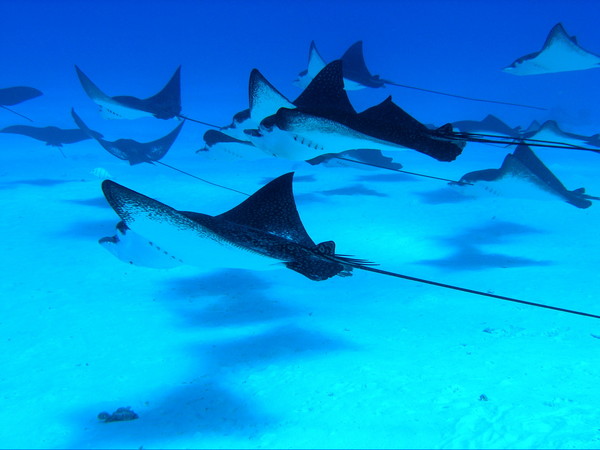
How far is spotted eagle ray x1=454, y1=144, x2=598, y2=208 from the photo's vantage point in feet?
22.7

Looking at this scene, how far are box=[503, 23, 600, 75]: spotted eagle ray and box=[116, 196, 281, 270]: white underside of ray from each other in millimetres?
8517

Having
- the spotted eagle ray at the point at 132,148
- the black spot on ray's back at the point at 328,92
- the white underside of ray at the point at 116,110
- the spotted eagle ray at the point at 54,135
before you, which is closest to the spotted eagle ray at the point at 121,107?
the white underside of ray at the point at 116,110

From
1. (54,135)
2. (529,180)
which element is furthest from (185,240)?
(54,135)

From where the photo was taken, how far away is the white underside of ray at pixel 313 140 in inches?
154

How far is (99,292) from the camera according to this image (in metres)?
4.48

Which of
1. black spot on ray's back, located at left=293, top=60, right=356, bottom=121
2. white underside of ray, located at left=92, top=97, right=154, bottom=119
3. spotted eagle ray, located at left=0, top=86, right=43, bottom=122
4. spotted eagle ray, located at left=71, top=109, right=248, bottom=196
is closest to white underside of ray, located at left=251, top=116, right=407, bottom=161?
black spot on ray's back, located at left=293, top=60, right=356, bottom=121

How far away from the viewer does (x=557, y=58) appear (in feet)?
30.8

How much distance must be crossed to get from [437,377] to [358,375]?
1.78 feet

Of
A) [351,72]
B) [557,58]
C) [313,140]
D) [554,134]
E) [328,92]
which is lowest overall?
[313,140]

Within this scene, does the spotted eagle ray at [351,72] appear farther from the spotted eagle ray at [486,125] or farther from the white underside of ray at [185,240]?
the white underside of ray at [185,240]

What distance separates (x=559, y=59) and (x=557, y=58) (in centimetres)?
9

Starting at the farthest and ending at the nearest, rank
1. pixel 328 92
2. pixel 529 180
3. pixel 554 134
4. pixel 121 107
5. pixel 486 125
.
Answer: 1. pixel 486 125
2. pixel 554 134
3. pixel 121 107
4. pixel 529 180
5. pixel 328 92

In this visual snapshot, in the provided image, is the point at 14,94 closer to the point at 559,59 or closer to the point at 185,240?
the point at 185,240

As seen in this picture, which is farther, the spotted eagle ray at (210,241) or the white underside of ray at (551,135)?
the white underside of ray at (551,135)
